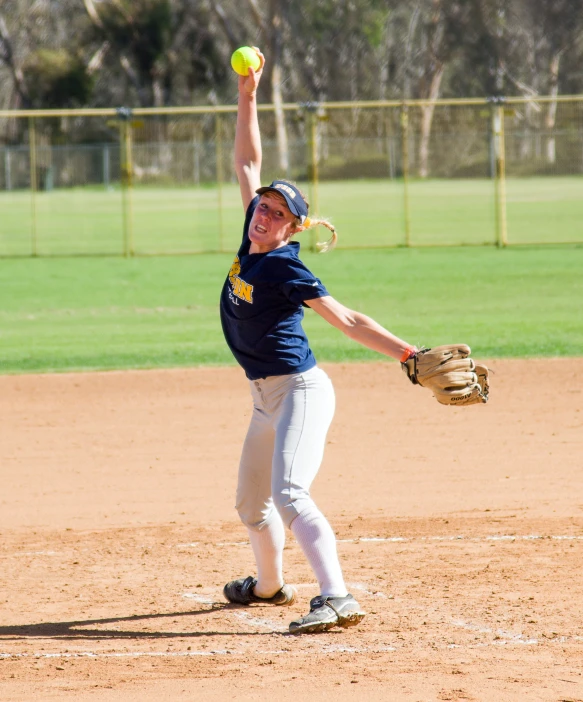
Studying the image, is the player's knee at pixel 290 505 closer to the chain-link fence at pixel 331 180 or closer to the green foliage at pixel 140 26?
the chain-link fence at pixel 331 180

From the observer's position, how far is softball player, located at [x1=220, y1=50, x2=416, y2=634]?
4.56 m

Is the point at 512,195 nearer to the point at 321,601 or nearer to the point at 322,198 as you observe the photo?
the point at 322,198

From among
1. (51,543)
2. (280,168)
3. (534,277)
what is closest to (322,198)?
(280,168)

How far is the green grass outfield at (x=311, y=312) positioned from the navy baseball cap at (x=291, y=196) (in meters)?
7.60

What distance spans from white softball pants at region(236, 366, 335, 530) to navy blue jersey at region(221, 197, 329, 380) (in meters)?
0.08

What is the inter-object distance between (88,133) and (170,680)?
57.8 m

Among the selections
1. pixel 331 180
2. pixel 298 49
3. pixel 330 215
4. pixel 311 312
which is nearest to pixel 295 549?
pixel 311 312

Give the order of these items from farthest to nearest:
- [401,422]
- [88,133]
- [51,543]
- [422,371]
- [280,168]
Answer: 1. [88,133]
2. [280,168]
3. [401,422]
4. [51,543]
5. [422,371]

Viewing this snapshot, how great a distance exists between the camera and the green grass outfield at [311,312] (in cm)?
1296

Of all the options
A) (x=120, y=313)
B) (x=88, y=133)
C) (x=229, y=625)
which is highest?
(x=88, y=133)

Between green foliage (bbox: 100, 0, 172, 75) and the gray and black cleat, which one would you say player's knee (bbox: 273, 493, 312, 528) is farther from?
green foliage (bbox: 100, 0, 172, 75)

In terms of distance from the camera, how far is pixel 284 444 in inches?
184

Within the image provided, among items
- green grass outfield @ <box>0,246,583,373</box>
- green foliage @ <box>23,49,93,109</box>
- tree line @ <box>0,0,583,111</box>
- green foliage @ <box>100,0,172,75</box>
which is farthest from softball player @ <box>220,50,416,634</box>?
green foliage @ <box>23,49,93,109</box>

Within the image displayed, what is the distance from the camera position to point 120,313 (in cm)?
1628
